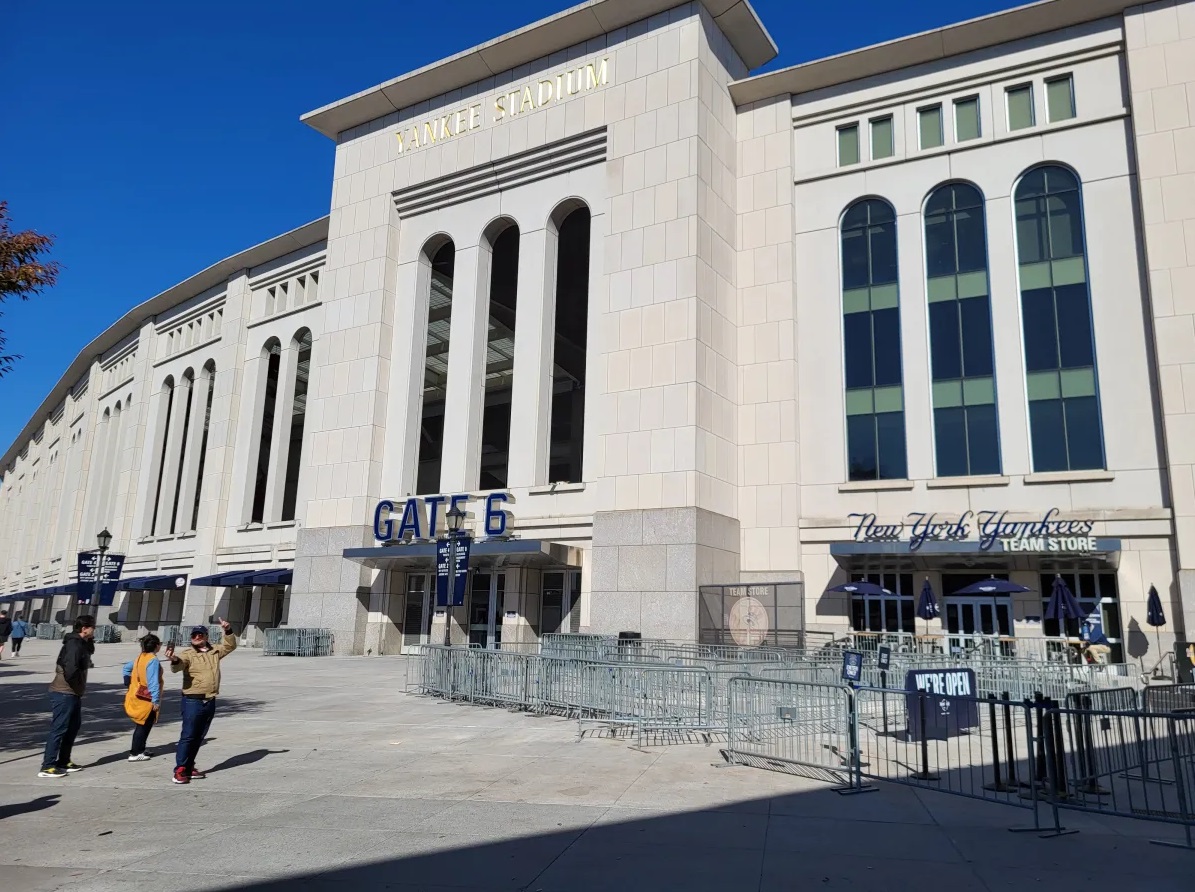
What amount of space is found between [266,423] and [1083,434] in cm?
4137

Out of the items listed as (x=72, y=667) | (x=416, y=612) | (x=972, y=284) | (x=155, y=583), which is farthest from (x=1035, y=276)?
(x=155, y=583)

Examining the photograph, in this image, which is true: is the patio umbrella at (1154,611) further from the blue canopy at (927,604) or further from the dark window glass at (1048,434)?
the blue canopy at (927,604)

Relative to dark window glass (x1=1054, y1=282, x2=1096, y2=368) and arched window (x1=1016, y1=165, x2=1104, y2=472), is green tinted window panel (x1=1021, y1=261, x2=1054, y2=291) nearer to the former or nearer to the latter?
arched window (x1=1016, y1=165, x2=1104, y2=472)

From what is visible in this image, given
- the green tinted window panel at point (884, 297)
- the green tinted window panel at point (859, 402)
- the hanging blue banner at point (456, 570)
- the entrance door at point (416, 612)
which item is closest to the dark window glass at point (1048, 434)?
the green tinted window panel at point (859, 402)

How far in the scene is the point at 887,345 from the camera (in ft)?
103

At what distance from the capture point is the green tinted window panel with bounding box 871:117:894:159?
32.8 metres

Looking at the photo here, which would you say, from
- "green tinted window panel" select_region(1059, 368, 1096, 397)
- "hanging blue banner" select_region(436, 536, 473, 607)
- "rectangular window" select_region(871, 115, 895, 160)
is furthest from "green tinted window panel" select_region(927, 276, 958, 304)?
"hanging blue banner" select_region(436, 536, 473, 607)

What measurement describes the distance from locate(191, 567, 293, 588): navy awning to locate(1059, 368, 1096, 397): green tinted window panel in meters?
31.8

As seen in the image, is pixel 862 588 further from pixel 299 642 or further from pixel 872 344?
pixel 299 642

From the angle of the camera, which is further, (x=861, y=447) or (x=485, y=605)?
(x=485, y=605)

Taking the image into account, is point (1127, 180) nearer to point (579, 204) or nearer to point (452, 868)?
point (579, 204)

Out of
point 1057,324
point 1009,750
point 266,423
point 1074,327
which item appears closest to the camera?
point 1009,750

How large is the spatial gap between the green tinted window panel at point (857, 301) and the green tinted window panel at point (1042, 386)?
592 cm

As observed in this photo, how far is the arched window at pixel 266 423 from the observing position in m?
46.9
